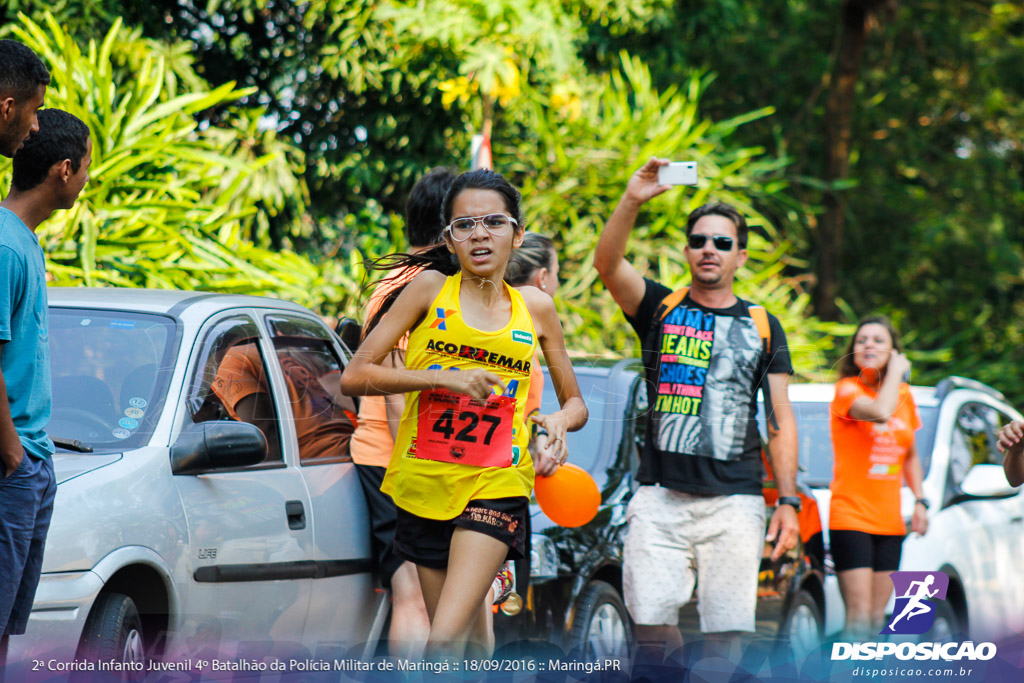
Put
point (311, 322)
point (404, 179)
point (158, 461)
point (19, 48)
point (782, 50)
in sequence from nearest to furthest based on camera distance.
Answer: point (19, 48)
point (158, 461)
point (311, 322)
point (404, 179)
point (782, 50)

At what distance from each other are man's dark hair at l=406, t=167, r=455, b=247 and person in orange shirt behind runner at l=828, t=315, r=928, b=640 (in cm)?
231

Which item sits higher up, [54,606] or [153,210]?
[153,210]

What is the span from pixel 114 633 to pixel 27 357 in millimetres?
1027

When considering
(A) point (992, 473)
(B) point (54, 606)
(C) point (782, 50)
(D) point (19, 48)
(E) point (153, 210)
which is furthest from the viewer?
(C) point (782, 50)

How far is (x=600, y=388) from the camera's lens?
19.0 ft

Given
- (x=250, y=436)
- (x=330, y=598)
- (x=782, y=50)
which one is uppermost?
(x=782, y=50)

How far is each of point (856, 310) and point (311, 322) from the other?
14355 millimetres

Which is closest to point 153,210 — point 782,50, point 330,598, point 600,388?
point 600,388

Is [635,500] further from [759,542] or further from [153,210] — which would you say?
[153,210]

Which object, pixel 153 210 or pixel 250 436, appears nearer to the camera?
pixel 250 436

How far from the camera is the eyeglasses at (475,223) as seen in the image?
3.53 meters

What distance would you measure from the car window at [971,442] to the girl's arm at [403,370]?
14.4 ft

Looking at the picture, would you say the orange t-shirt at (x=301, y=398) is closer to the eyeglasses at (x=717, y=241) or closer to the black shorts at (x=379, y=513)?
the black shorts at (x=379, y=513)

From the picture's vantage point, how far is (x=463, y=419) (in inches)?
138
